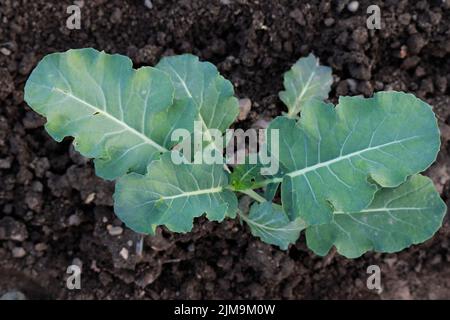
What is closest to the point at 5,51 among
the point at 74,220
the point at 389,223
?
the point at 74,220

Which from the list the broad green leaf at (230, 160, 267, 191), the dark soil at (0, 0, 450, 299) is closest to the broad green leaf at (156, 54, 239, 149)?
the broad green leaf at (230, 160, 267, 191)

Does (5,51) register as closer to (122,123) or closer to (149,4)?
(149,4)

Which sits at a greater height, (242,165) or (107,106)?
(107,106)

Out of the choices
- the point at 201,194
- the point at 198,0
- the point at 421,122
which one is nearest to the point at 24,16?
the point at 198,0

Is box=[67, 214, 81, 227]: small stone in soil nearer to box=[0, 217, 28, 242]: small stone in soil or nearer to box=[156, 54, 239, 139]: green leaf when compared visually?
box=[0, 217, 28, 242]: small stone in soil

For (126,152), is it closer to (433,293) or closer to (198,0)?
(198,0)

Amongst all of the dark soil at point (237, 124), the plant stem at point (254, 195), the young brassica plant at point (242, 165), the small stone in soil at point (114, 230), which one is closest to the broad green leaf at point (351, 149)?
the young brassica plant at point (242, 165)
